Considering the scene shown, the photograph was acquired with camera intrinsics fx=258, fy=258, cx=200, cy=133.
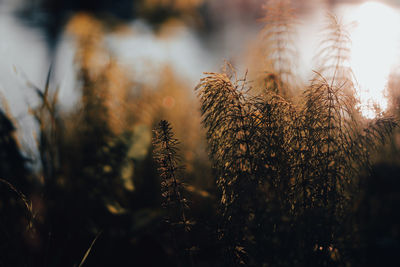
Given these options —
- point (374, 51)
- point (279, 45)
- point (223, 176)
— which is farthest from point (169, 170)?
point (374, 51)

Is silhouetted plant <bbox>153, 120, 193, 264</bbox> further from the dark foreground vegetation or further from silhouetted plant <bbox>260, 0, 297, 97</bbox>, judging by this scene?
silhouetted plant <bbox>260, 0, 297, 97</bbox>

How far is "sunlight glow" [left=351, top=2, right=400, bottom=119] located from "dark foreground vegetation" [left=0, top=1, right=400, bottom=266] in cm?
3

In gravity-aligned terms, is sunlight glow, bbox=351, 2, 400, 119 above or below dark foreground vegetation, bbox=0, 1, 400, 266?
above

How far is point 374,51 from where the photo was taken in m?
0.67

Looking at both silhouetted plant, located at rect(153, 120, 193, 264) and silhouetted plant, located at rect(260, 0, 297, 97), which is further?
silhouetted plant, located at rect(260, 0, 297, 97)

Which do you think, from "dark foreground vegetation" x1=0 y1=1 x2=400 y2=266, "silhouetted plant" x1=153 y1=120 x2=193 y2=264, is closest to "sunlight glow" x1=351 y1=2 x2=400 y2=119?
"dark foreground vegetation" x1=0 y1=1 x2=400 y2=266

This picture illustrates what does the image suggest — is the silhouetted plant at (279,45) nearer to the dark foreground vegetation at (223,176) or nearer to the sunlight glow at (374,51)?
the dark foreground vegetation at (223,176)

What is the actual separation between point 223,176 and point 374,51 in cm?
52

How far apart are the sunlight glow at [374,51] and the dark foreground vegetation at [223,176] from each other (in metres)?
0.03

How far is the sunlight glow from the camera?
1.88 feet

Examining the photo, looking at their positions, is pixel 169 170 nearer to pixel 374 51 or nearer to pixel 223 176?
pixel 223 176

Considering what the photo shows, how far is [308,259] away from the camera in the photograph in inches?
23.8

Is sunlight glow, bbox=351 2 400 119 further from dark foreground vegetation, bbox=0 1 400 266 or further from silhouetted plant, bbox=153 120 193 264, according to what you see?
silhouetted plant, bbox=153 120 193 264

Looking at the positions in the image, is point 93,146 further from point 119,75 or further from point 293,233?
point 293,233
